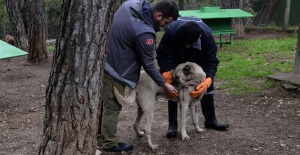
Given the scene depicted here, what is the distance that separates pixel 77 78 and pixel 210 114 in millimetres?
2381

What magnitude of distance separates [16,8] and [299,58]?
7.16m

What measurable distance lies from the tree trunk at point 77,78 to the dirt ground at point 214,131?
4.27 ft

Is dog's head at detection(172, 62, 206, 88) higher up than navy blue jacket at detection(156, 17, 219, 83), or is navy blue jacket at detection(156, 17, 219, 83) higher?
navy blue jacket at detection(156, 17, 219, 83)

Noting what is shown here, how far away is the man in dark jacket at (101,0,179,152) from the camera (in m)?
3.55

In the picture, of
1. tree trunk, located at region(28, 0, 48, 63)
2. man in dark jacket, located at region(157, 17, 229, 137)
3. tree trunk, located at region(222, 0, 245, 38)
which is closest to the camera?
man in dark jacket, located at region(157, 17, 229, 137)

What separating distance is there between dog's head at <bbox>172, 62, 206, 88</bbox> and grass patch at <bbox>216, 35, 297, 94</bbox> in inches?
95.6

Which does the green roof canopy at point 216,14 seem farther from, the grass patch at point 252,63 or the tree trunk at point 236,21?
the tree trunk at point 236,21

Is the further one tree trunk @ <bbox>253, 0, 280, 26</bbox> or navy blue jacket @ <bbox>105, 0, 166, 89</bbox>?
tree trunk @ <bbox>253, 0, 280, 26</bbox>

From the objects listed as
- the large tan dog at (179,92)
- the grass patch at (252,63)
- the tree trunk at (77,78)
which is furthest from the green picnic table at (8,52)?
the grass patch at (252,63)

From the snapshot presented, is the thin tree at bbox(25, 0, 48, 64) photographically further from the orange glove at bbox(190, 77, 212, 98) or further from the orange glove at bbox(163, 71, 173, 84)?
the orange glove at bbox(190, 77, 212, 98)

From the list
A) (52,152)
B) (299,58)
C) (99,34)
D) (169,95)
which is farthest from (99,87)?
(299,58)

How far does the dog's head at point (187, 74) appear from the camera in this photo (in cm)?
416

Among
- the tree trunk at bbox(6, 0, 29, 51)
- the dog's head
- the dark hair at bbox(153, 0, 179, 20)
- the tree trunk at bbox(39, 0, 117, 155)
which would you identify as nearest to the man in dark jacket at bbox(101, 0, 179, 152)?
the dark hair at bbox(153, 0, 179, 20)

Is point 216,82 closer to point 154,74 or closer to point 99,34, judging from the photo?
point 154,74
